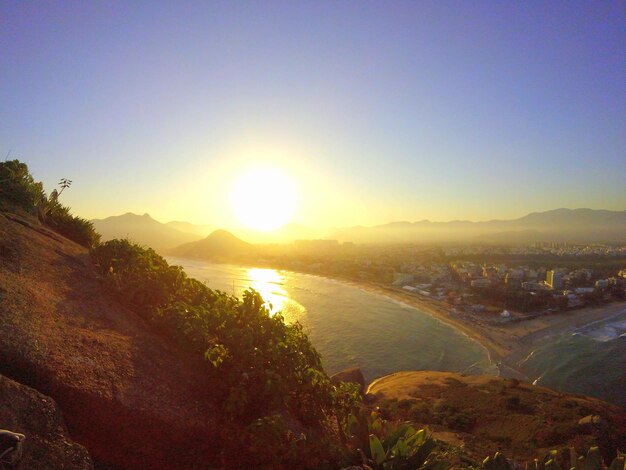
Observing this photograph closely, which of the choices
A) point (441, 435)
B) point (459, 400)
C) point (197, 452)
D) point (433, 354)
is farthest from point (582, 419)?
point (197, 452)

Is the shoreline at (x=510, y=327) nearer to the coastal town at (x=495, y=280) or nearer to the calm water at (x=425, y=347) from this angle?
the calm water at (x=425, y=347)

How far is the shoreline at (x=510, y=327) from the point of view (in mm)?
30020

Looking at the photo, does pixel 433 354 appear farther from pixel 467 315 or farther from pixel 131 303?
pixel 131 303

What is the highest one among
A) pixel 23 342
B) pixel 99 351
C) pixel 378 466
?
pixel 23 342

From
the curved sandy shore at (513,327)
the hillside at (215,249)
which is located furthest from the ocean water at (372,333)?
the hillside at (215,249)

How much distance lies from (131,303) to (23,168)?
3.97 metres

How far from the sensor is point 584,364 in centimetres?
2828

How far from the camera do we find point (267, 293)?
50.7 m

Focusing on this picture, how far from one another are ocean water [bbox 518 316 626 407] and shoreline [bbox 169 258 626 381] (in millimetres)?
1025

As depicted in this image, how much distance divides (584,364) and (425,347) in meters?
11.6

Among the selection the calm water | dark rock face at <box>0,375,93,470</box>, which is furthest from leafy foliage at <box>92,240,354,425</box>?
the calm water

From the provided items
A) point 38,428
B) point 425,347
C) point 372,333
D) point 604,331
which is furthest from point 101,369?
point 604,331

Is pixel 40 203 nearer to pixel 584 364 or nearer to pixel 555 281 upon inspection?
pixel 584 364

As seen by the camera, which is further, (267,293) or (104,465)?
(267,293)
